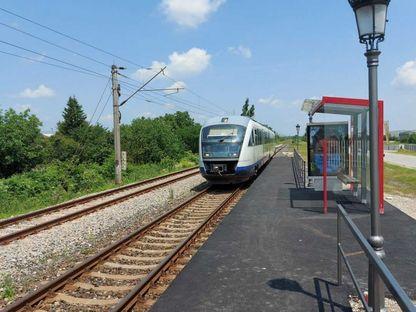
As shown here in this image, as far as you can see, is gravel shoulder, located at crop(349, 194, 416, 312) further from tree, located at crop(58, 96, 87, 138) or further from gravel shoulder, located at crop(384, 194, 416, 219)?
tree, located at crop(58, 96, 87, 138)

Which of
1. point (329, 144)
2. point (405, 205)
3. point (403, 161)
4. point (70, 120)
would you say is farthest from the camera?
point (70, 120)

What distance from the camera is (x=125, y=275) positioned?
6.90 meters

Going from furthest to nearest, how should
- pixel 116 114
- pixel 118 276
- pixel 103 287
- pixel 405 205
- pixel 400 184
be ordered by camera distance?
pixel 116 114 < pixel 400 184 < pixel 405 205 < pixel 118 276 < pixel 103 287

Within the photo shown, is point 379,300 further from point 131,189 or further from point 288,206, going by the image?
point 131,189

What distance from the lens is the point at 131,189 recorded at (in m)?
20.3

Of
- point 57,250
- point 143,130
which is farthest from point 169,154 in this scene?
point 57,250

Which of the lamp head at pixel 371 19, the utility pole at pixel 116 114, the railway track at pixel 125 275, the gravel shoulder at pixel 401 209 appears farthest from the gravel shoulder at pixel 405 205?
the utility pole at pixel 116 114

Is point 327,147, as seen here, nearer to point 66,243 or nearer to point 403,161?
point 66,243

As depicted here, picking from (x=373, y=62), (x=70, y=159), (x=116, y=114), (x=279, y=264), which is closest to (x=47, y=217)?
(x=279, y=264)

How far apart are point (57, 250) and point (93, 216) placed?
12.9 feet

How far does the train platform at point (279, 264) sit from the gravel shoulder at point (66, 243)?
254 cm

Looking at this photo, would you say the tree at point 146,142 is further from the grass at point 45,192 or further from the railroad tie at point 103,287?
the railroad tie at point 103,287

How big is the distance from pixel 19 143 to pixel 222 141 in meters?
25.9

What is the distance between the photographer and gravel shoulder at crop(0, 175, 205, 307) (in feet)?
24.4
